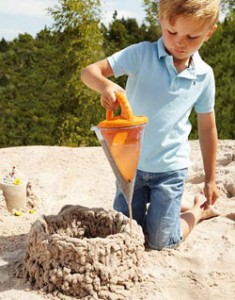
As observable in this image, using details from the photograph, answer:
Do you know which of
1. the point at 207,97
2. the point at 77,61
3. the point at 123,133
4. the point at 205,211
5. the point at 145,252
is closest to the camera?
the point at 123,133

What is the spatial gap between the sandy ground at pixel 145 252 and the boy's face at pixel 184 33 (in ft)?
3.33

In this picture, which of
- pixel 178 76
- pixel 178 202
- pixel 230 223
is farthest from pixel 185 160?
pixel 230 223

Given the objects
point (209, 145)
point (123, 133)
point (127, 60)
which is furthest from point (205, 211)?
point (123, 133)

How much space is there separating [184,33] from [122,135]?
0.61 metres

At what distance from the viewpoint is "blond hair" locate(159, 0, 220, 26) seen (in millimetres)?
2508

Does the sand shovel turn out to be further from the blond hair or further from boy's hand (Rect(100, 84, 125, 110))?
the blond hair

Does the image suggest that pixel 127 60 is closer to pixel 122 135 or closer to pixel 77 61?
pixel 122 135

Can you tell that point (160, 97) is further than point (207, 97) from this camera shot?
No

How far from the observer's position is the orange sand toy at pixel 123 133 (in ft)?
7.39

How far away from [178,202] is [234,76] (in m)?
5.56

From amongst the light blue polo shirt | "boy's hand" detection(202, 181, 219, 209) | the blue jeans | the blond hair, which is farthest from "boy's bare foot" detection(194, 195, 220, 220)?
the blond hair

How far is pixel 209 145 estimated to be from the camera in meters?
3.06

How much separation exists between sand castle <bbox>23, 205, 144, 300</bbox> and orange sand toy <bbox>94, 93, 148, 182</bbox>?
37cm

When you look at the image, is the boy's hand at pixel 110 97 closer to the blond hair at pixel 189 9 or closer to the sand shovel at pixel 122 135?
the sand shovel at pixel 122 135
